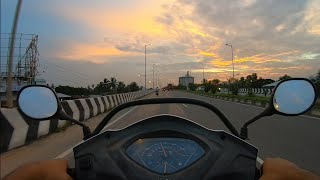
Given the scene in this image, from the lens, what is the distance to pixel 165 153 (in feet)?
9.16

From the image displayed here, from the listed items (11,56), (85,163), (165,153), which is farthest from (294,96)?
(11,56)

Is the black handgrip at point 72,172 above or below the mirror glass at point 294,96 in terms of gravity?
below

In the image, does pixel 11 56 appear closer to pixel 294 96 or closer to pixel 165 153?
pixel 294 96

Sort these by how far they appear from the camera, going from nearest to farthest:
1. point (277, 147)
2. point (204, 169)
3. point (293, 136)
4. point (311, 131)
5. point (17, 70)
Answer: point (204, 169) < point (277, 147) < point (293, 136) < point (311, 131) < point (17, 70)

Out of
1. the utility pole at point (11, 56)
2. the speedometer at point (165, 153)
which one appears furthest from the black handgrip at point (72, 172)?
the utility pole at point (11, 56)

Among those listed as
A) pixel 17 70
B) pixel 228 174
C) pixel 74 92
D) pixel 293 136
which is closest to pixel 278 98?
pixel 228 174

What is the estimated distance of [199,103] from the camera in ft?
11.2

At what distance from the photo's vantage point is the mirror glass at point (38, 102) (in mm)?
3532

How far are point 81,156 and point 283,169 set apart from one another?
1.14 metres

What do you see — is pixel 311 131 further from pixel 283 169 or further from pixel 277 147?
pixel 283 169

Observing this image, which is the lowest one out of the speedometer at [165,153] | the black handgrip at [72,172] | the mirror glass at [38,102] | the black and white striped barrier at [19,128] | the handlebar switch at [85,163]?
the black and white striped barrier at [19,128]

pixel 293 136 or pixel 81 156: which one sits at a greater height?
pixel 81 156

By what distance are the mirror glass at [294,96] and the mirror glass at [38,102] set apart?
1.55 metres

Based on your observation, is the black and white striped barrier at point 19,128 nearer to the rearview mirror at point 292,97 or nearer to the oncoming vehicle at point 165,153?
the rearview mirror at point 292,97
